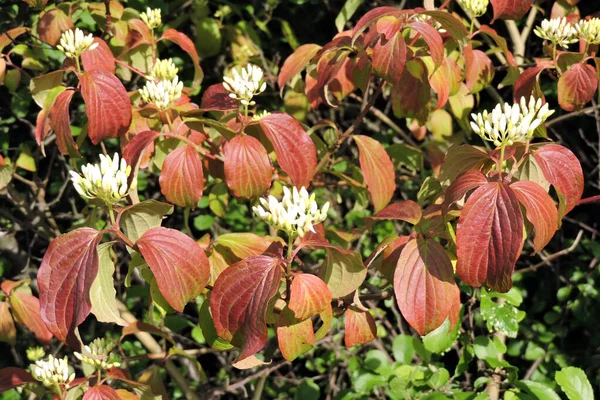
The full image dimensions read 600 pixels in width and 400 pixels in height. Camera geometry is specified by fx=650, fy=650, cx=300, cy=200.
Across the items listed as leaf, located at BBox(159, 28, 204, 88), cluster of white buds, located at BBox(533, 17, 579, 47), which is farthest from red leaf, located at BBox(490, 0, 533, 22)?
leaf, located at BBox(159, 28, 204, 88)

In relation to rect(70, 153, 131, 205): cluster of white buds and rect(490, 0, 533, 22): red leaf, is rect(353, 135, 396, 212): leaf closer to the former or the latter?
rect(490, 0, 533, 22): red leaf

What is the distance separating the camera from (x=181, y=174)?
1449mm

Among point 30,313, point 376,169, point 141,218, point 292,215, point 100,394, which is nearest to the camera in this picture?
point 292,215

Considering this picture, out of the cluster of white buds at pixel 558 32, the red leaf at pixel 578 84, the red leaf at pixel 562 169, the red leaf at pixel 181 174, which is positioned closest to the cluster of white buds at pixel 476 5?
the cluster of white buds at pixel 558 32

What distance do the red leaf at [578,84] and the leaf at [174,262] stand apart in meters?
1.03

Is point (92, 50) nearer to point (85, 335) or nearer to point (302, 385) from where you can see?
point (302, 385)

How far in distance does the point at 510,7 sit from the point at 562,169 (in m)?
0.49

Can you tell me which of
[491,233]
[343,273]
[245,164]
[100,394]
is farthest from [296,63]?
[100,394]

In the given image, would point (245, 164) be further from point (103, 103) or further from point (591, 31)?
point (591, 31)

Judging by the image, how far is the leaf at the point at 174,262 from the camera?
111 centimetres

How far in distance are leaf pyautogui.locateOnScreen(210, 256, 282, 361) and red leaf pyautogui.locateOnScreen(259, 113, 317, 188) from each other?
1.03 feet

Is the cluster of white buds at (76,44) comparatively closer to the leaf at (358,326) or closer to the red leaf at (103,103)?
the red leaf at (103,103)

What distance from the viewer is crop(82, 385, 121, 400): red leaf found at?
4.47 ft

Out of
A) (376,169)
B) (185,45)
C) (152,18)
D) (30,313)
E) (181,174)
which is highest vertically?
(152,18)
